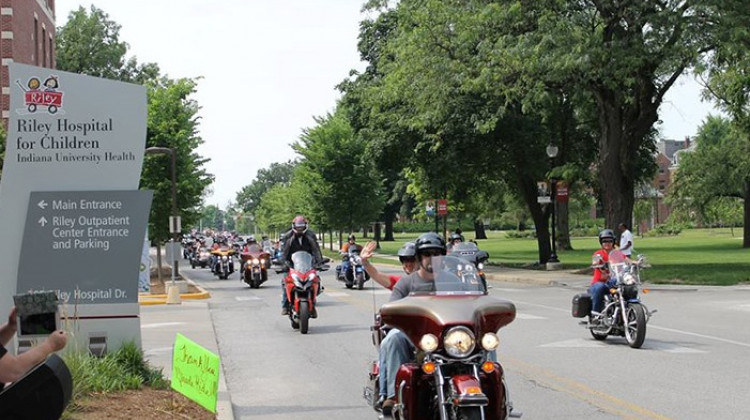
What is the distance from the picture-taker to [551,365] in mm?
12102

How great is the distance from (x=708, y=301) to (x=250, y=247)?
15.8 metres

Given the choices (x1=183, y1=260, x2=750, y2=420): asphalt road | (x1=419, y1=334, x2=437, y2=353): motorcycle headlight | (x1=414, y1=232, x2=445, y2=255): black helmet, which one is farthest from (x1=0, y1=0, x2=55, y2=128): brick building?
(x1=419, y1=334, x2=437, y2=353): motorcycle headlight

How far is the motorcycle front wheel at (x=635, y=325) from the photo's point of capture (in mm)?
13461

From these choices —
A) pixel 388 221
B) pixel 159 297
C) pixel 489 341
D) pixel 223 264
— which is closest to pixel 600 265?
pixel 489 341

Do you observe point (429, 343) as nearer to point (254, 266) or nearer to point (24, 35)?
point (254, 266)

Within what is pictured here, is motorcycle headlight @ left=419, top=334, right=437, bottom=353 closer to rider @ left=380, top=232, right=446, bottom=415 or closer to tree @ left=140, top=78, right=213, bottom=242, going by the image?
rider @ left=380, top=232, right=446, bottom=415

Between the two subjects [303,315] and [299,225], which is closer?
[303,315]

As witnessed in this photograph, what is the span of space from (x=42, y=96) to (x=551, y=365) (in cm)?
682

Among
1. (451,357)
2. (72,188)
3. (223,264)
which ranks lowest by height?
(223,264)

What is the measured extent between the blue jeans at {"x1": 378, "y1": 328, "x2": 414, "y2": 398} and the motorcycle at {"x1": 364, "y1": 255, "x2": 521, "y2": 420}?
0.22 meters

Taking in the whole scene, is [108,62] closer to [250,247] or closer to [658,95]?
[250,247]

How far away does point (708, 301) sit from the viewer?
890 inches

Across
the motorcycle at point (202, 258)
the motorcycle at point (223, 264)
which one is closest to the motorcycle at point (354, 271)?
the motorcycle at point (223, 264)

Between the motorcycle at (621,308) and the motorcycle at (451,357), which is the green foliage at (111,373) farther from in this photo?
the motorcycle at (621,308)
